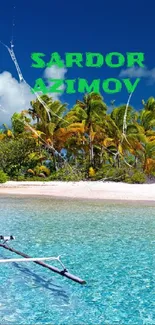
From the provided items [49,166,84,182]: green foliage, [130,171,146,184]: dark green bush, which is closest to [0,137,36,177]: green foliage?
[49,166,84,182]: green foliage

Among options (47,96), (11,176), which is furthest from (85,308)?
(47,96)

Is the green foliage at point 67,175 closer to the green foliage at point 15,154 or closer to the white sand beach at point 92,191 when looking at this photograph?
the white sand beach at point 92,191

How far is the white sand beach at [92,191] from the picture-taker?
898 inches

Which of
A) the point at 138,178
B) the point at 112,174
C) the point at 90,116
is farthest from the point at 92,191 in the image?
the point at 90,116

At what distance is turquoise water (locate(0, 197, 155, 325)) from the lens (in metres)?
5.84

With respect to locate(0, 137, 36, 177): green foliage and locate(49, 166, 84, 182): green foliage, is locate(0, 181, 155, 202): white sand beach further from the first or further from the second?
locate(0, 137, 36, 177): green foliage

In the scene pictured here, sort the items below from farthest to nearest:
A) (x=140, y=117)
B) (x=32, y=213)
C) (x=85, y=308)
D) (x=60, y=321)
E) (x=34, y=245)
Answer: (x=140, y=117), (x=32, y=213), (x=34, y=245), (x=85, y=308), (x=60, y=321)

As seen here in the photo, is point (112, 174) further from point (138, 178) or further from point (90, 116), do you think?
point (90, 116)

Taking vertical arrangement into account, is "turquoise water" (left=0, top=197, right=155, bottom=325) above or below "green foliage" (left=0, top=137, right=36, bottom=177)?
below

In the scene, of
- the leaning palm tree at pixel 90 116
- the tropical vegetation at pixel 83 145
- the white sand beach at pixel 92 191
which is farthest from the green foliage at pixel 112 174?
the white sand beach at pixel 92 191

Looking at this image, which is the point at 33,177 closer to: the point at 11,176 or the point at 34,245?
the point at 11,176

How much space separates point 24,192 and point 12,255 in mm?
16022

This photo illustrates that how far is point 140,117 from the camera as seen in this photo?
36.9m

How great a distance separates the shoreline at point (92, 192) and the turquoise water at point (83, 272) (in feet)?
21.9
